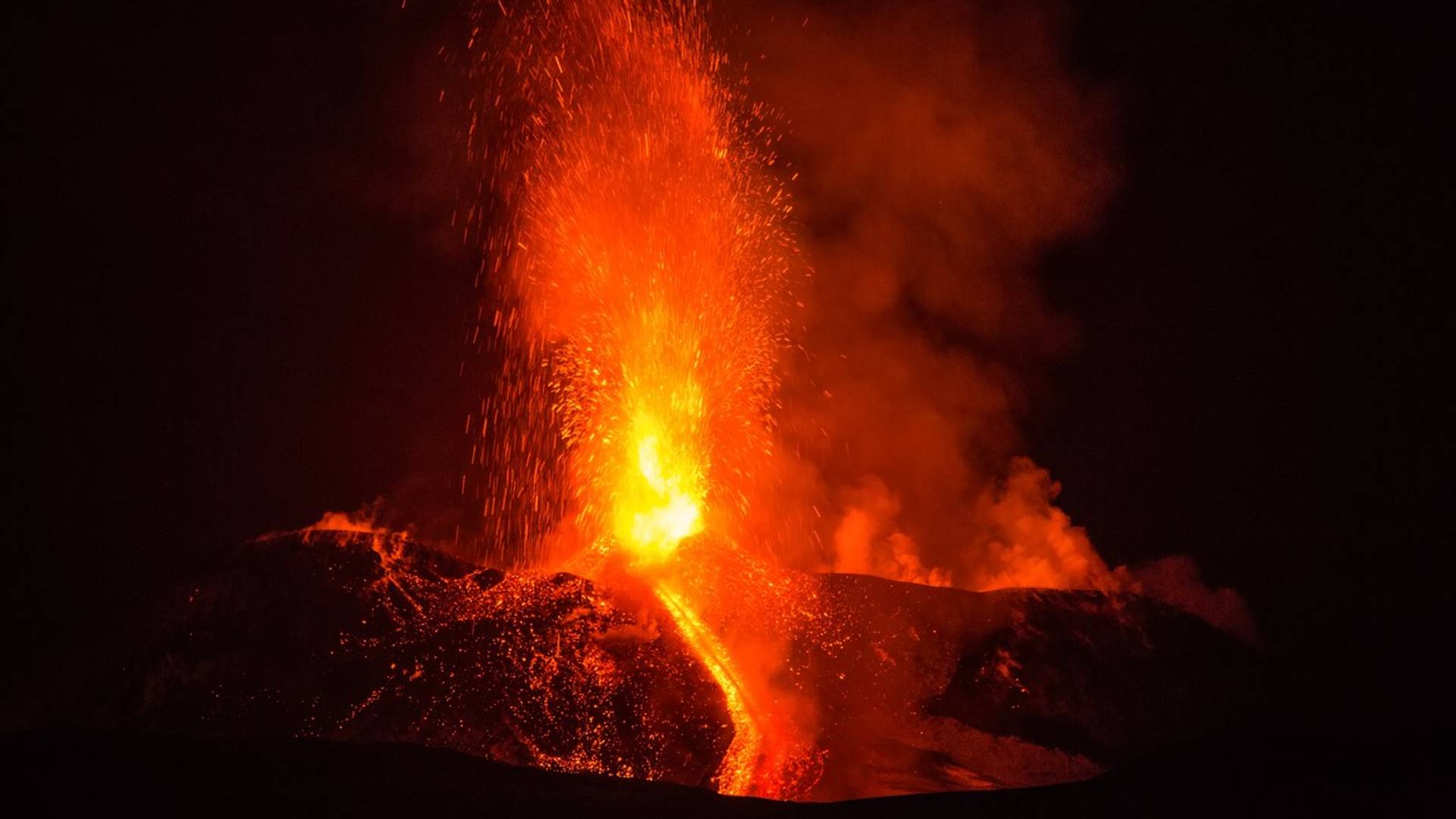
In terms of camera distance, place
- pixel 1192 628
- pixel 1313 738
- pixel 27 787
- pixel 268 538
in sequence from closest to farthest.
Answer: pixel 27 787 → pixel 1313 738 → pixel 268 538 → pixel 1192 628

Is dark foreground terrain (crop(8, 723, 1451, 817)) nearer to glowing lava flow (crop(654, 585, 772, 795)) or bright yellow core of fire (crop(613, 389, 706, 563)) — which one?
glowing lava flow (crop(654, 585, 772, 795))

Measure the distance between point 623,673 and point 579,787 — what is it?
8.58 meters

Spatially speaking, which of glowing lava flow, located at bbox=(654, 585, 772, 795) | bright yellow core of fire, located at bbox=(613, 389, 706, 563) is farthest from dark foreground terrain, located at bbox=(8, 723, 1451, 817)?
bright yellow core of fire, located at bbox=(613, 389, 706, 563)

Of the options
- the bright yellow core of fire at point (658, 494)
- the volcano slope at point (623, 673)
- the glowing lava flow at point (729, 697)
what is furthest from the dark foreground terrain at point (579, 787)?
the bright yellow core of fire at point (658, 494)

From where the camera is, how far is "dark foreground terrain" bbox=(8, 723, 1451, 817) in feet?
33.5

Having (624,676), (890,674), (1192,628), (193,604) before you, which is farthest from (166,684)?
(1192,628)

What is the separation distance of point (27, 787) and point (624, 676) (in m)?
12.4

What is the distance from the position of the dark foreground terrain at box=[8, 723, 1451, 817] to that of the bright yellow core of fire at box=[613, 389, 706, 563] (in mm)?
15122

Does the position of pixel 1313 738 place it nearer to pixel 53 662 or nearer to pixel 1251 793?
pixel 1251 793

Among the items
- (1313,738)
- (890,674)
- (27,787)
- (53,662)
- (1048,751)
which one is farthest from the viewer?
(53,662)

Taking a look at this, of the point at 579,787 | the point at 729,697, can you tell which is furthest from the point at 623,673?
the point at 579,787

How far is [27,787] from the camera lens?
31.4 feet

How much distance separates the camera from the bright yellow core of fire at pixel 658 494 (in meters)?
28.0

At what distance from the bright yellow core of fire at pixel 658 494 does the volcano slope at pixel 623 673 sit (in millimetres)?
3893
